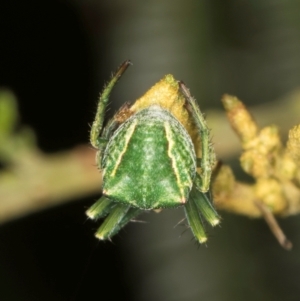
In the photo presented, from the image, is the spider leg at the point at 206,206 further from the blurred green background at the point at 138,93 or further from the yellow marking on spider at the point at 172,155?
the blurred green background at the point at 138,93

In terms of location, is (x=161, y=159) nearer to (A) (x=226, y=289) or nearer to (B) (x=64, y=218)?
(A) (x=226, y=289)

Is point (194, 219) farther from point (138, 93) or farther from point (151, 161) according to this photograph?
point (138, 93)

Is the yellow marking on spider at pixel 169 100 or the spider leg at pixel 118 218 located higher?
the yellow marking on spider at pixel 169 100

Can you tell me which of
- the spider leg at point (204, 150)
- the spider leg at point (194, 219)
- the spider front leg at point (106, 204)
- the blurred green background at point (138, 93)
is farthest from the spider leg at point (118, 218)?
the blurred green background at point (138, 93)

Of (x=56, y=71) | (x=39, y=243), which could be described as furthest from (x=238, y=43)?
(x=39, y=243)

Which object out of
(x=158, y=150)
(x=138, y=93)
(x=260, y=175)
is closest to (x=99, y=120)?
(x=158, y=150)

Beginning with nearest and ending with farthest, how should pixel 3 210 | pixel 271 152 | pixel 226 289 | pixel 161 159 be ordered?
pixel 161 159
pixel 271 152
pixel 3 210
pixel 226 289
